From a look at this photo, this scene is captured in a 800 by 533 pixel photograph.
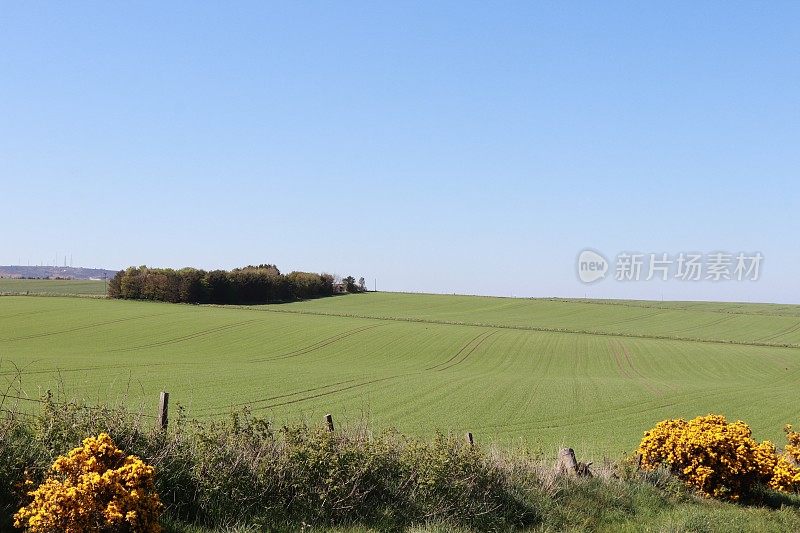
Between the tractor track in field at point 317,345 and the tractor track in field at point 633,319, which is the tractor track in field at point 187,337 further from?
the tractor track in field at point 633,319

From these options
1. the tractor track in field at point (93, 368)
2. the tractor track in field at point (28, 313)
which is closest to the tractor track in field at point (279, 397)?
the tractor track in field at point (93, 368)

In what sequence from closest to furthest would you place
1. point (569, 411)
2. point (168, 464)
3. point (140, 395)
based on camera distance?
point (168, 464)
point (140, 395)
point (569, 411)

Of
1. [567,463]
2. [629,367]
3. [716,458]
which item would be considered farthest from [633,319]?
[567,463]

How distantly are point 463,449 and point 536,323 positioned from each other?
266ft

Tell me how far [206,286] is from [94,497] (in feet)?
331

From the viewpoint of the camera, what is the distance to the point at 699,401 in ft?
116

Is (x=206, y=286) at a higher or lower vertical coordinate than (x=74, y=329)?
higher

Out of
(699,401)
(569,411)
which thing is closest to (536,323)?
(699,401)

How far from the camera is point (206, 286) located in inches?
4117

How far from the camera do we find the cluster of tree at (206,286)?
101312mm

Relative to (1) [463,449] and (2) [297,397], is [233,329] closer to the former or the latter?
(2) [297,397]

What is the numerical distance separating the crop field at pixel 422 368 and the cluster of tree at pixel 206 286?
536 inches

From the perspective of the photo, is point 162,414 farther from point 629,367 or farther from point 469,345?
point 469,345

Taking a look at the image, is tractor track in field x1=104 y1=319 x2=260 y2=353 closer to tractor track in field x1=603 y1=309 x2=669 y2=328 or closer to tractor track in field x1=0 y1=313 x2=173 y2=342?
tractor track in field x1=0 y1=313 x2=173 y2=342
